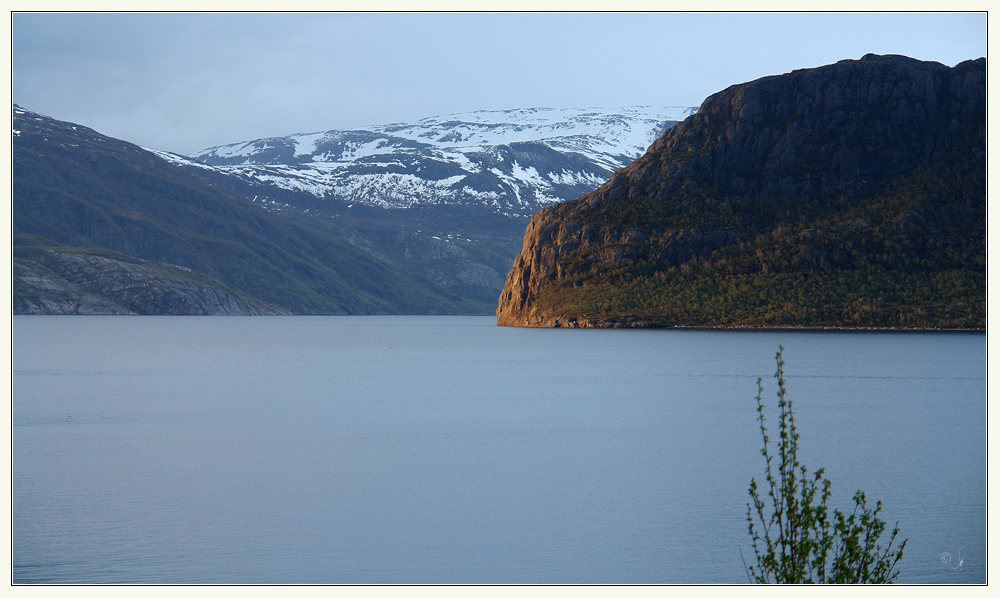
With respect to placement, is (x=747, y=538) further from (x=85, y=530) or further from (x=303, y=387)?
(x=303, y=387)

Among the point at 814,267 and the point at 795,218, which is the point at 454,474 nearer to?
the point at 814,267

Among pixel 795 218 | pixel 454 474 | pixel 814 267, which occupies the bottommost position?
pixel 454 474

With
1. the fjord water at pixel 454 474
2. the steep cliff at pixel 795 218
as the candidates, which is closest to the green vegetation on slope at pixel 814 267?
the steep cliff at pixel 795 218

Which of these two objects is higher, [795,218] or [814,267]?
[795,218]

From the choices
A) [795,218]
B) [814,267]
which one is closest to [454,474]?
[814,267]

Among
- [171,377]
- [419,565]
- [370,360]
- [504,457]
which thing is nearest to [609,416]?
[504,457]

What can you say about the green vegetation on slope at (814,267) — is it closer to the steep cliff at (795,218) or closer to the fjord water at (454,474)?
the steep cliff at (795,218)
